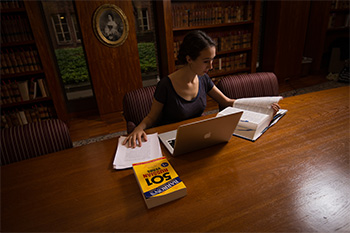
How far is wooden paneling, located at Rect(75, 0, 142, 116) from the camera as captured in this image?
2.85 m

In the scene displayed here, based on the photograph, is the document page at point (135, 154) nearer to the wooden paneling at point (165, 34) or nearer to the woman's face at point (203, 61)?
the woman's face at point (203, 61)

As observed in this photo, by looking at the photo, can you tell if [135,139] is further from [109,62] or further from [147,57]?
[147,57]

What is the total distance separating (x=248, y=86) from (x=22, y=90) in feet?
9.31

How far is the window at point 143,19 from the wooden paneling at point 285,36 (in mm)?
2403

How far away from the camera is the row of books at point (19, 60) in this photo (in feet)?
8.81

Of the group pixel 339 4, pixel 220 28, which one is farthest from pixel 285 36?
pixel 339 4

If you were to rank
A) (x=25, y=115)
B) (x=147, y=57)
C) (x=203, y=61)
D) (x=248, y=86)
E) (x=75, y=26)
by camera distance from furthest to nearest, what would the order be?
(x=147, y=57), (x=75, y=26), (x=25, y=115), (x=248, y=86), (x=203, y=61)

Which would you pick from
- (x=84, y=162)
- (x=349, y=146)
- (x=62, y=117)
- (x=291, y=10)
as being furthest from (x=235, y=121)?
(x=291, y=10)

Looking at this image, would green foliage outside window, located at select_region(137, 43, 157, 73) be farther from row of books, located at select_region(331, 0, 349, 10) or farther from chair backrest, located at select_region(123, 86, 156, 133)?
row of books, located at select_region(331, 0, 349, 10)

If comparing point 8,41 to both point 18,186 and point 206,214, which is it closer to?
point 18,186

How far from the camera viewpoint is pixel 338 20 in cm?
494

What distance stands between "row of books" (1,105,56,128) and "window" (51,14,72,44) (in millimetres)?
1064

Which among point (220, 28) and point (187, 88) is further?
point (220, 28)

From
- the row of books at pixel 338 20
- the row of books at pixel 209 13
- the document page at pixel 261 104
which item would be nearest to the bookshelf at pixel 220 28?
the row of books at pixel 209 13
